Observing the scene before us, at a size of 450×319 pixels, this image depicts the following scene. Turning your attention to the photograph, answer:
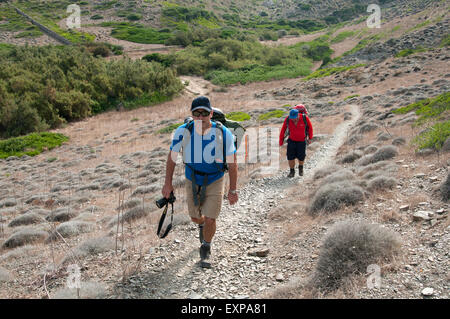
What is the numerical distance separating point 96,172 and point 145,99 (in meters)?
22.1

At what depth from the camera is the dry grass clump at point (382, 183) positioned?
18.8 feet

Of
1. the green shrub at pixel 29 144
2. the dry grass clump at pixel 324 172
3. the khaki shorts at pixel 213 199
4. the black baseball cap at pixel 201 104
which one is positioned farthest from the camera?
the green shrub at pixel 29 144

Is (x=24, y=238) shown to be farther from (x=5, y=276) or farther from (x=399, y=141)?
(x=399, y=141)

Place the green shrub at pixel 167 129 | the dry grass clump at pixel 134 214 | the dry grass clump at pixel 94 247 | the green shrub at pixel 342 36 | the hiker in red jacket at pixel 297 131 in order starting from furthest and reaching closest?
the green shrub at pixel 342 36 → the green shrub at pixel 167 129 → the hiker in red jacket at pixel 297 131 → the dry grass clump at pixel 134 214 → the dry grass clump at pixel 94 247

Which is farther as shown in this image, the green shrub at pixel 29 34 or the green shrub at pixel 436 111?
the green shrub at pixel 29 34

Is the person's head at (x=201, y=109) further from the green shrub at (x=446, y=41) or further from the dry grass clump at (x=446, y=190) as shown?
the green shrub at (x=446, y=41)

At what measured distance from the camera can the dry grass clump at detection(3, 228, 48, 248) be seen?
254 inches

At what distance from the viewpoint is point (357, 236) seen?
364cm

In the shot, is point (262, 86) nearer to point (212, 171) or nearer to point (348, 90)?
point (348, 90)

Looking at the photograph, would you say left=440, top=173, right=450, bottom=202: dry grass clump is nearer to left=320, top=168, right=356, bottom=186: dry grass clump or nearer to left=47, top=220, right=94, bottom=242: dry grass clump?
left=320, top=168, right=356, bottom=186: dry grass clump

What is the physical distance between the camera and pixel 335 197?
560 cm

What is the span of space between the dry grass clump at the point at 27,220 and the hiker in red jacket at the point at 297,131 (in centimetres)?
687

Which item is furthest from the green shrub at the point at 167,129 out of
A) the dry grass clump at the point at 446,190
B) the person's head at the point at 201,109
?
the dry grass clump at the point at 446,190

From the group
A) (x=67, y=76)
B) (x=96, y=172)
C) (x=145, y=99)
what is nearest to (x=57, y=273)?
(x=96, y=172)
